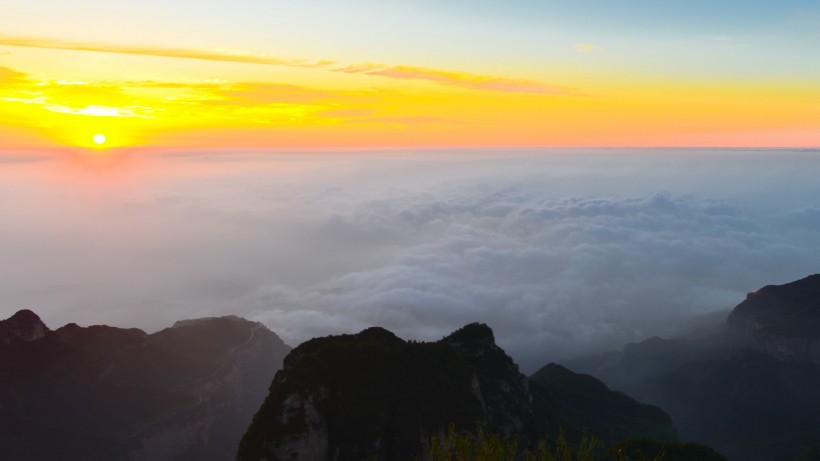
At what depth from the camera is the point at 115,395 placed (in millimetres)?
98000

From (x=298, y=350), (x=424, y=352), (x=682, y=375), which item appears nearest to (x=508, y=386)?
(x=424, y=352)

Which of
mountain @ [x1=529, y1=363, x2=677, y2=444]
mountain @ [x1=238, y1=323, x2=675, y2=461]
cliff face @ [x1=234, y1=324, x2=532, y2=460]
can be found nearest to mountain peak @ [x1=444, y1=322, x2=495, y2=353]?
mountain @ [x1=238, y1=323, x2=675, y2=461]

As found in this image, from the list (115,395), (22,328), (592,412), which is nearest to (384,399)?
(115,395)

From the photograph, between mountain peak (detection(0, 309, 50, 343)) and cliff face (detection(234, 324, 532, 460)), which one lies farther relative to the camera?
mountain peak (detection(0, 309, 50, 343))

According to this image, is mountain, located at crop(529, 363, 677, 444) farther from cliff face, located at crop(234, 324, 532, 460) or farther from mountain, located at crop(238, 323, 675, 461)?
cliff face, located at crop(234, 324, 532, 460)

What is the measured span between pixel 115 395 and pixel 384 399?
5609cm

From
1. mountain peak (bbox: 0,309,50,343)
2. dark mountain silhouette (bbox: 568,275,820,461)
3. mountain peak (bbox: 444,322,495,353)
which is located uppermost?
mountain peak (bbox: 444,322,495,353)

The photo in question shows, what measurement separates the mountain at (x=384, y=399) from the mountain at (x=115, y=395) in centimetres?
3650

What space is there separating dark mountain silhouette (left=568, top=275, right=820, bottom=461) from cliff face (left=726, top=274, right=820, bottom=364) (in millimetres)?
191

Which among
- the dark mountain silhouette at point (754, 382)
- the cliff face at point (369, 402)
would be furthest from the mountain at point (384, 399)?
the dark mountain silhouette at point (754, 382)

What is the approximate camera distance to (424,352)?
73438mm

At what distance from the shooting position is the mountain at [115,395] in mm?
87562

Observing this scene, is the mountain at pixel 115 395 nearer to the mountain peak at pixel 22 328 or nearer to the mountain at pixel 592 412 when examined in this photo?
the mountain peak at pixel 22 328

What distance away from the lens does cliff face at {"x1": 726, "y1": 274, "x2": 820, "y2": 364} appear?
138 m
